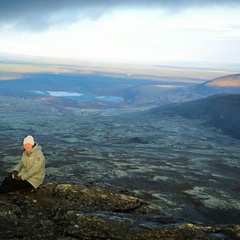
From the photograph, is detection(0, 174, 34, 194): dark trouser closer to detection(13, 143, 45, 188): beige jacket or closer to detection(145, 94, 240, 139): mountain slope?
detection(13, 143, 45, 188): beige jacket

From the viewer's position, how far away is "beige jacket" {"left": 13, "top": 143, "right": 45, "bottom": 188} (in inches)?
716

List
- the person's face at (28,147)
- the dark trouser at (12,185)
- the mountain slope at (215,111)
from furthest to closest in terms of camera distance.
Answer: the mountain slope at (215,111) → the dark trouser at (12,185) → the person's face at (28,147)

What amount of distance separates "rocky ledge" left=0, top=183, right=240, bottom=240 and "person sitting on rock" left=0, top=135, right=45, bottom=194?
19.8 inches

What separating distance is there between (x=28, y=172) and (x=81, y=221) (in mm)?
4497

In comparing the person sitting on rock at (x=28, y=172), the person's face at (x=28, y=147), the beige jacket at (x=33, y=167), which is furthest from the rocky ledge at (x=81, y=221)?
the person's face at (x=28, y=147)

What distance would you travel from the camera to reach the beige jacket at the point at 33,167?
18.2 m

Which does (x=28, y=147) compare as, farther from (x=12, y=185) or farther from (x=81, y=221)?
(x=81, y=221)

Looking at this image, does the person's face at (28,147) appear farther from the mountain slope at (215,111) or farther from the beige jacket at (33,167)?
the mountain slope at (215,111)

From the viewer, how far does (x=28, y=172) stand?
18.5 meters

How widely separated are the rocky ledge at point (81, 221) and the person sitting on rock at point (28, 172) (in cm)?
50

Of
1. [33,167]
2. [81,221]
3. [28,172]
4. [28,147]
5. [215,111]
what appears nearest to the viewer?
[81,221]

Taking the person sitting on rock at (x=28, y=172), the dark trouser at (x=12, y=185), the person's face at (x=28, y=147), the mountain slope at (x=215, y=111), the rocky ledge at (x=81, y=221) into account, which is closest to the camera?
the rocky ledge at (x=81, y=221)

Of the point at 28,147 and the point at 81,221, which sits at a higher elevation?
the point at 28,147

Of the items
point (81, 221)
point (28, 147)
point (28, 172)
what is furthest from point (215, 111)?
point (81, 221)
